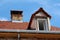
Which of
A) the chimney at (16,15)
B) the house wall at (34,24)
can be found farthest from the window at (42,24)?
the chimney at (16,15)

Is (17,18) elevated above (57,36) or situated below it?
above

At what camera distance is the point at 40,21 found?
1653cm

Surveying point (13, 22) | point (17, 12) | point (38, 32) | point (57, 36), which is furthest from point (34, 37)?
point (17, 12)

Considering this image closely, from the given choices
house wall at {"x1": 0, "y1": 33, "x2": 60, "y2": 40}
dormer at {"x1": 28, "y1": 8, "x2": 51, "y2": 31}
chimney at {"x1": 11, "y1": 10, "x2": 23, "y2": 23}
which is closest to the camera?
house wall at {"x1": 0, "y1": 33, "x2": 60, "y2": 40}

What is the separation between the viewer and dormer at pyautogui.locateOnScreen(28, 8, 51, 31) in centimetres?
1606

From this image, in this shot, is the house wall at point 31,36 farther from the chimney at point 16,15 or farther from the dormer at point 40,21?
the chimney at point 16,15

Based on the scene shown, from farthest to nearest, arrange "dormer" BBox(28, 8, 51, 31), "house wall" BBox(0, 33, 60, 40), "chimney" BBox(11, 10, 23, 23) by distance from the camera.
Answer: "chimney" BBox(11, 10, 23, 23), "dormer" BBox(28, 8, 51, 31), "house wall" BBox(0, 33, 60, 40)

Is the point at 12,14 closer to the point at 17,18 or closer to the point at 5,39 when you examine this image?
the point at 17,18

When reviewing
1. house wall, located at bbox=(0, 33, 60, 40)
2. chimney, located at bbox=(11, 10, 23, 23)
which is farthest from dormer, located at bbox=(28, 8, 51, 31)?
chimney, located at bbox=(11, 10, 23, 23)

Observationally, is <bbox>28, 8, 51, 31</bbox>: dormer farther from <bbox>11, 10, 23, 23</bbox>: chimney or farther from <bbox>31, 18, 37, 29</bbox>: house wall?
<bbox>11, 10, 23, 23</bbox>: chimney

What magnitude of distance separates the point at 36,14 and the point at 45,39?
216 centimetres

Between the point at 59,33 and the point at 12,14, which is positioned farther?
the point at 12,14

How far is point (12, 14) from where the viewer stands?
2064cm

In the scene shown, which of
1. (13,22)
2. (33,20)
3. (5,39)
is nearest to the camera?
(5,39)
